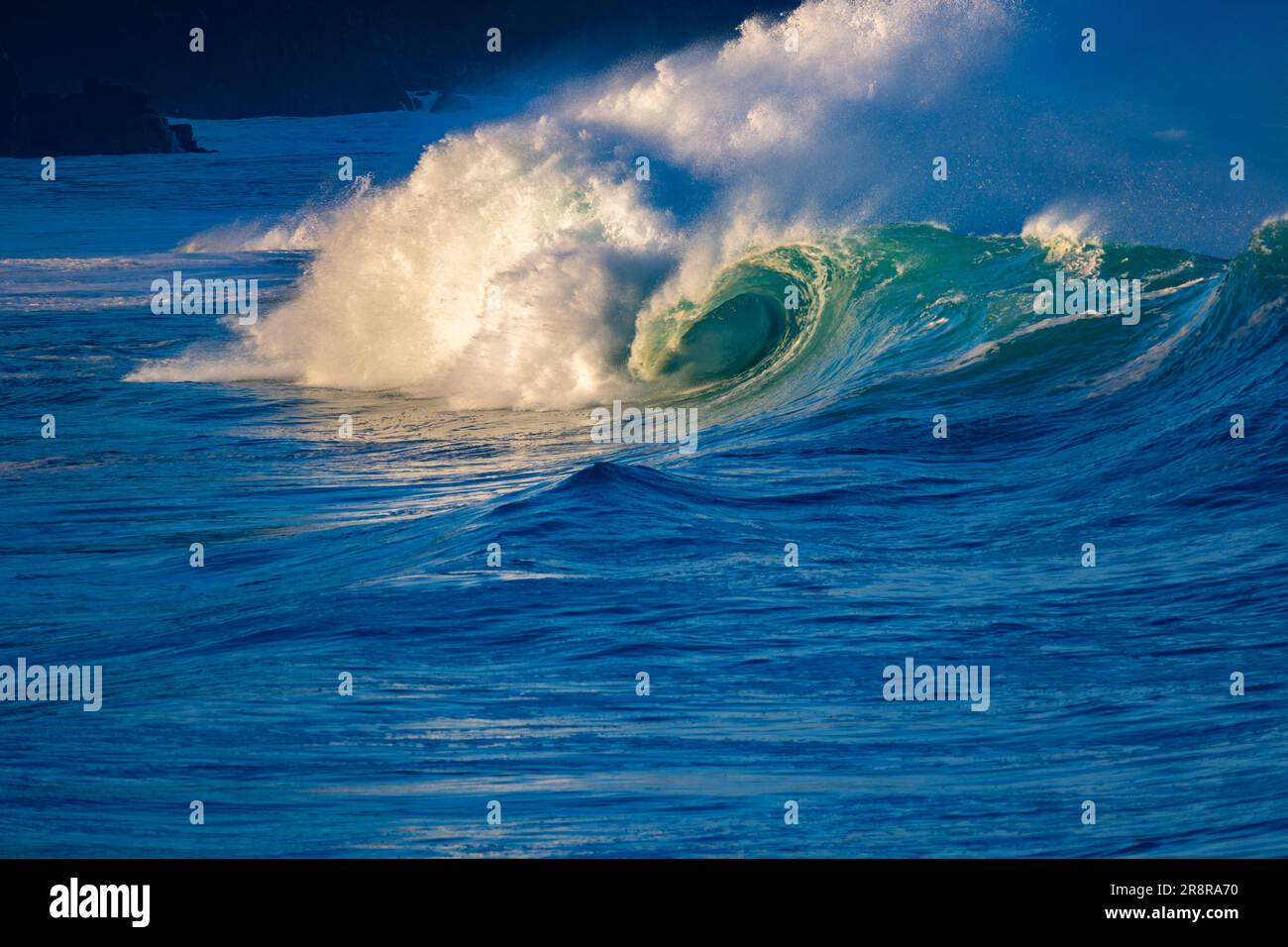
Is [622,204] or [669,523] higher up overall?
[622,204]

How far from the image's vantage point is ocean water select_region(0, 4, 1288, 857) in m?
6.18

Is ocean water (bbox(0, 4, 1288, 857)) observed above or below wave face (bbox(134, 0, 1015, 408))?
below

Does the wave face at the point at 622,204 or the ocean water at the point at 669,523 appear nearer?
the ocean water at the point at 669,523

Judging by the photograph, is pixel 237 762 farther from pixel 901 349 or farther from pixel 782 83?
pixel 782 83

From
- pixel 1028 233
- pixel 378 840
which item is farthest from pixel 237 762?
pixel 1028 233

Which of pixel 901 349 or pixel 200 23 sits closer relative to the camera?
pixel 901 349

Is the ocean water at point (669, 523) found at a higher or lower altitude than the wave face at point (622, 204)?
lower

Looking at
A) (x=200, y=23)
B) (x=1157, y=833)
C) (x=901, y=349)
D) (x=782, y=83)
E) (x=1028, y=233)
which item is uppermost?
(x=200, y=23)

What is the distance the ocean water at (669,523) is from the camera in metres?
6.18

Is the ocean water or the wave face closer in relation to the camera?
the ocean water

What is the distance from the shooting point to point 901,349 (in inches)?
599

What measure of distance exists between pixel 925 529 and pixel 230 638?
4.10m

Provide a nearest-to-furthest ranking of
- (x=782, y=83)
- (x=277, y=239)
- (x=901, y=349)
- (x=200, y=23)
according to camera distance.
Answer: (x=901, y=349), (x=782, y=83), (x=277, y=239), (x=200, y=23)

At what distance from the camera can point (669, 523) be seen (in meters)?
10.0
